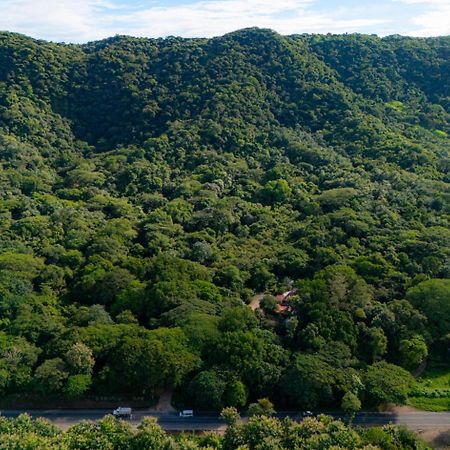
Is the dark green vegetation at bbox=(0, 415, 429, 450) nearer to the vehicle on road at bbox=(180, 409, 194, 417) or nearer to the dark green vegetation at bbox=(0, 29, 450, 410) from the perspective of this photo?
the vehicle on road at bbox=(180, 409, 194, 417)

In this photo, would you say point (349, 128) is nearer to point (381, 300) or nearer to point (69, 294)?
point (381, 300)

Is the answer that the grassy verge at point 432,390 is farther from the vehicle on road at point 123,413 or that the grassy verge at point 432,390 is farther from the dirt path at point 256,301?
the vehicle on road at point 123,413

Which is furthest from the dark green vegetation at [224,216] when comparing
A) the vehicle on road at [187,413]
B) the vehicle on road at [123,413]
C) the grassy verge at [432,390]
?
the grassy verge at [432,390]

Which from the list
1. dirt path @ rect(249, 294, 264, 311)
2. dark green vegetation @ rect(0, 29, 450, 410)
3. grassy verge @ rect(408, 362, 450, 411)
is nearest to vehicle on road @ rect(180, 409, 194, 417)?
dark green vegetation @ rect(0, 29, 450, 410)

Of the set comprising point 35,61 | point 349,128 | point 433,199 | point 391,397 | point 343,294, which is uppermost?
point 35,61

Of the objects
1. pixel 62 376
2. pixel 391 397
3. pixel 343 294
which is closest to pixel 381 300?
pixel 343 294
